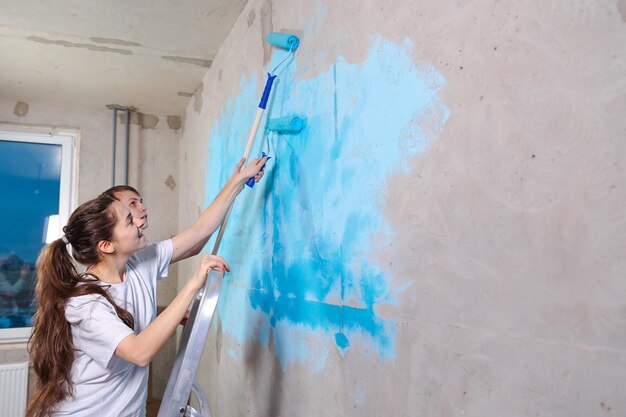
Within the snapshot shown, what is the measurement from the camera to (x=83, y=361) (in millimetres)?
1216

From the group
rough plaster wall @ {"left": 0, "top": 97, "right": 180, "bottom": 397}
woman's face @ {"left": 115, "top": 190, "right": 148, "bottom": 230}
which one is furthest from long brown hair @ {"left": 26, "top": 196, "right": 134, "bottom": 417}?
rough plaster wall @ {"left": 0, "top": 97, "right": 180, "bottom": 397}

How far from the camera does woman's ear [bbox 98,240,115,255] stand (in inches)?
51.6

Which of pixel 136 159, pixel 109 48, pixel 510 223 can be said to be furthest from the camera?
pixel 136 159

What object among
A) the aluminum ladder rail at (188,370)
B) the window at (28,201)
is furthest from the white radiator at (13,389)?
the aluminum ladder rail at (188,370)

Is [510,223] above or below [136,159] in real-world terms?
below

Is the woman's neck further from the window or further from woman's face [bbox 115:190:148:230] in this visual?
the window

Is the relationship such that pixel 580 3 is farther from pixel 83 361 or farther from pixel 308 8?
pixel 83 361

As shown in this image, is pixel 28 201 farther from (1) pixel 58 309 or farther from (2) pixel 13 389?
(1) pixel 58 309

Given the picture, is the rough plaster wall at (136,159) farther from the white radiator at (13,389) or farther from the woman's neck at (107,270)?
the woman's neck at (107,270)

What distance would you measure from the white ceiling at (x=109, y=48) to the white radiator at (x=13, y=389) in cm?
189

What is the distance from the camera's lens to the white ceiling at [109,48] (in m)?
2.00

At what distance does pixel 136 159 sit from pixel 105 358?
8.62ft

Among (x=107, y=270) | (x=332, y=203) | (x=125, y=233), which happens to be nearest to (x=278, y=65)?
(x=332, y=203)

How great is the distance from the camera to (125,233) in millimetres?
1340
